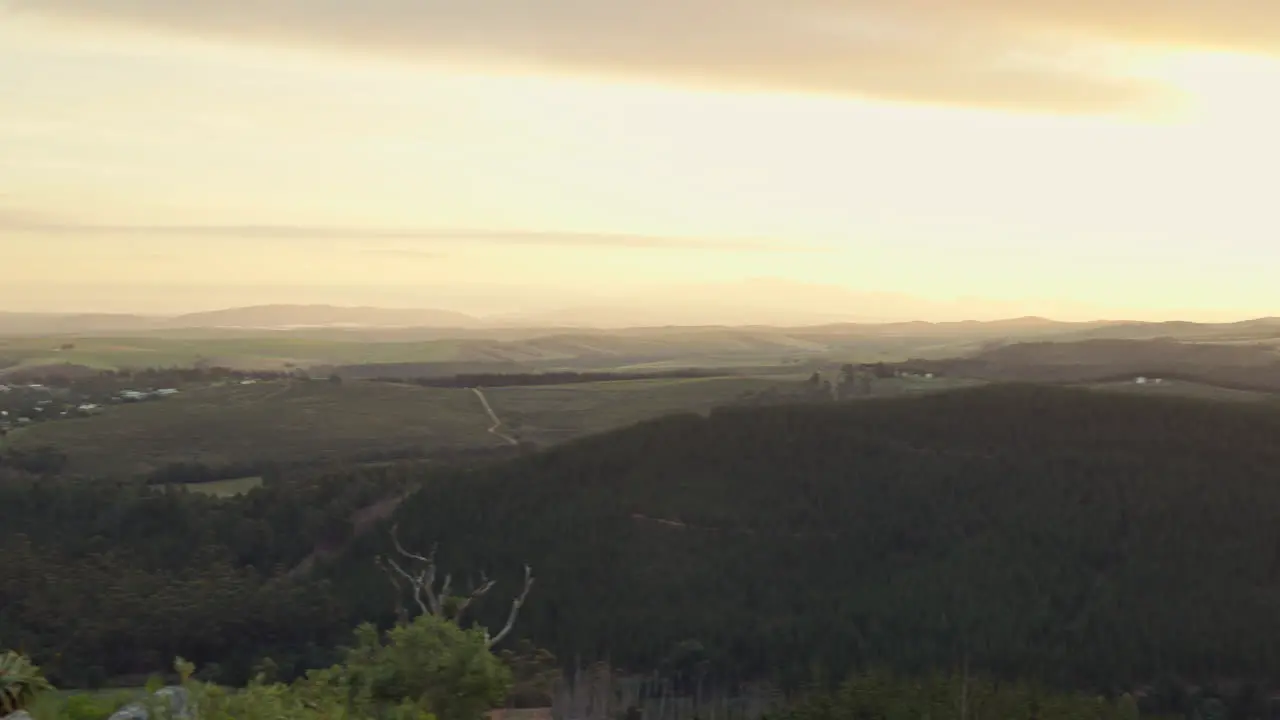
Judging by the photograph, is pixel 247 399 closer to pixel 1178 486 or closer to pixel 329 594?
pixel 329 594

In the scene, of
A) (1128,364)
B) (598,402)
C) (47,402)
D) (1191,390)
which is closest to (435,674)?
(1191,390)

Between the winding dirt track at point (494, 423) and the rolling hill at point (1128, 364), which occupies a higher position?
the rolling hill at point (1128, 364)

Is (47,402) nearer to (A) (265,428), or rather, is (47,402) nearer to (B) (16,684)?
(A) (265,428)

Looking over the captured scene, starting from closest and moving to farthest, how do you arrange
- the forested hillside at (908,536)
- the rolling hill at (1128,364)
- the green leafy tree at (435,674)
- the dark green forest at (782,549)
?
the green leafy tree at (435,674)
the dark green forest at (782,549)
the forested hillside at (908,536)
the rolling hill at (1128,364)

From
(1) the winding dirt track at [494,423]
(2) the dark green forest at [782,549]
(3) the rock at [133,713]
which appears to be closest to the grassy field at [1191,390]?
(2) the dark green forest at [782,549]

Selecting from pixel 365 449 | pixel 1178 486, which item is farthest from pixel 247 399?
pixel 1178 486

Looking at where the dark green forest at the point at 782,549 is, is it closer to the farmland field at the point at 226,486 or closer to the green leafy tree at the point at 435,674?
the farmland field at the point at 226,486

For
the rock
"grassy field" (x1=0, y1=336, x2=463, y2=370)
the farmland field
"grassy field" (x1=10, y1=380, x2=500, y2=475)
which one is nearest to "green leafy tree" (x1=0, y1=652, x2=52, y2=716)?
the rock
